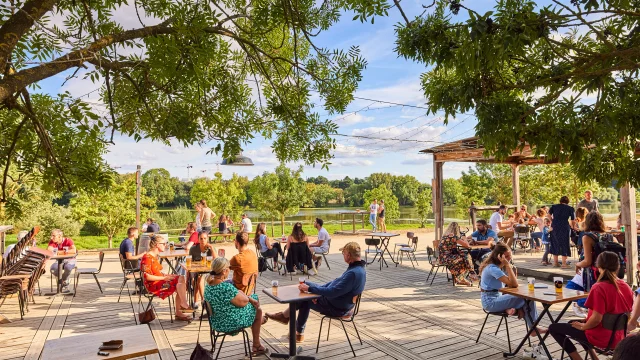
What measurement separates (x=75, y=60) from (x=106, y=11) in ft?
3.38

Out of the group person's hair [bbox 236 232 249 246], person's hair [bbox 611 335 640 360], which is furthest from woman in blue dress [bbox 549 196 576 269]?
person's hair [bbox 611 335 640 360]

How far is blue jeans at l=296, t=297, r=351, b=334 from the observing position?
15.7 ft

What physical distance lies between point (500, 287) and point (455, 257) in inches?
124

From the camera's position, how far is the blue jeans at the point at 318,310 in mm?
4781

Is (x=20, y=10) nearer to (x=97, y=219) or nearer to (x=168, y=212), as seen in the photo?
(x=97, y=219)

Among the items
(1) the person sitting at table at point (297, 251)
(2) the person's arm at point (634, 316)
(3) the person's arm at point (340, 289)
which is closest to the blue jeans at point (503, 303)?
(2) the person's arm at point (634, 316)

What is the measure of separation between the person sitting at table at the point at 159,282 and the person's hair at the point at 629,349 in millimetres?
5437

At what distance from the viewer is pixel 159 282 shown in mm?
6020

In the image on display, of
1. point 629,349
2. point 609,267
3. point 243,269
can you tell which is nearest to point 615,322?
point 609,267

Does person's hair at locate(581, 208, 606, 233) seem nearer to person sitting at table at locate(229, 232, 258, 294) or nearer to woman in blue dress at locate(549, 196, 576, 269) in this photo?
woman in blue dress at locate(549, 196, 576, 269)

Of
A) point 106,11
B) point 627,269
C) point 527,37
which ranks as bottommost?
point 627,269

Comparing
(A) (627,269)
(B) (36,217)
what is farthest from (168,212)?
(A) (627,269)

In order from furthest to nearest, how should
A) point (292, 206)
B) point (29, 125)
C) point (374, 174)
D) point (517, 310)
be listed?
1. point (374, 174)
2. point (292, 206)
3. point (517, 310)
4. point (29, 125)

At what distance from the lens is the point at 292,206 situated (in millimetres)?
19984
